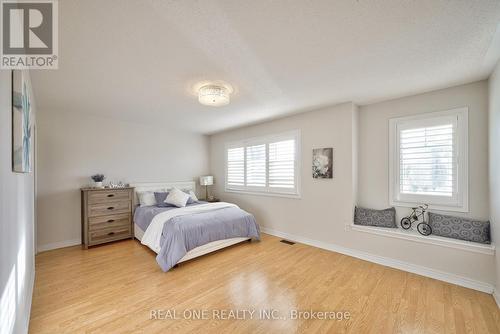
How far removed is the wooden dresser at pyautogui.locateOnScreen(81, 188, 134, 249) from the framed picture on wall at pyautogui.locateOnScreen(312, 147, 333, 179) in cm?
359

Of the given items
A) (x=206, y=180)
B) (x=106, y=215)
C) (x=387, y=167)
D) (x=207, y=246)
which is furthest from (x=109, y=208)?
(x=387, y=167)

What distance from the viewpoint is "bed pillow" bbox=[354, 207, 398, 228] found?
10.1 ft

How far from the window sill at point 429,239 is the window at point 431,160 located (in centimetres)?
43

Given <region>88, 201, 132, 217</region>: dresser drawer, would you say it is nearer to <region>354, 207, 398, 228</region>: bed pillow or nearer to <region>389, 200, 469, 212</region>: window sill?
<region>354, 207, 398, 228</region>: bed pillow

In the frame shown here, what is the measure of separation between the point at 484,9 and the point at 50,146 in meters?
5.55

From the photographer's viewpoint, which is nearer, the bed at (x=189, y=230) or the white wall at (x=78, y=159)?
the bed at (x=189, y=230)

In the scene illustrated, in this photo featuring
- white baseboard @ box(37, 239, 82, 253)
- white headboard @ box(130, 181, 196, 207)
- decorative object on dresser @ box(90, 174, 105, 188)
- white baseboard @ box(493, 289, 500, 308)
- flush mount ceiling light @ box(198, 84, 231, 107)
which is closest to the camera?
white baseboard @ box(493, 289, 500, 308)

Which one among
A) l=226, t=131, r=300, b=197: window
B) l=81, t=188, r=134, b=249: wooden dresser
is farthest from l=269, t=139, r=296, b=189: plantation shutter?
l=81, t=188, r=134, b=249: wooden dresser

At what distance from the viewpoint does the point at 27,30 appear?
1.49m

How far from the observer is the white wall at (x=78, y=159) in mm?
3492

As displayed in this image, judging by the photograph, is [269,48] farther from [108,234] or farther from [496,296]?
[108,234]

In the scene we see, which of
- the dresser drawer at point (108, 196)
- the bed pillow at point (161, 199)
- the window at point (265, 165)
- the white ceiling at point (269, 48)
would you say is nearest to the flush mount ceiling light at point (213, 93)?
the white ceiling at point (269, 48)

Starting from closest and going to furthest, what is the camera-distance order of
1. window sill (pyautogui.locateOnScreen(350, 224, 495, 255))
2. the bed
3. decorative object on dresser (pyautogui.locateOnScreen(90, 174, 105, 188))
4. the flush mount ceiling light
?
window sill (pyautogui.locateOnScreen(350, 224, 495, 255)) → the flush mount ceiling light → the bed → decorative object on dresser (pyautogui.locateOnScreen(90, 174, 105, 188))

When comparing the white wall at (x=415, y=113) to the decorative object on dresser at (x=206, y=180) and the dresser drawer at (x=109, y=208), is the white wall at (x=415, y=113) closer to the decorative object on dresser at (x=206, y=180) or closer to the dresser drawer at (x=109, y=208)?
the decorative object on dresser at (x=206, y=180)
